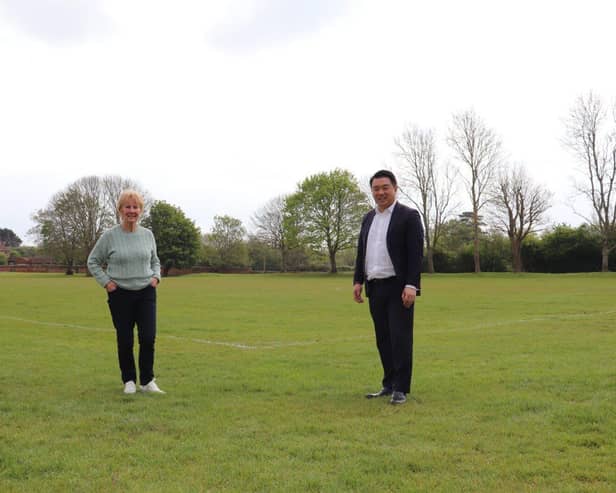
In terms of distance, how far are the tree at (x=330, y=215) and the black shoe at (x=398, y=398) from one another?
56.7 m

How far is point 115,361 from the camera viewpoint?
820 cm

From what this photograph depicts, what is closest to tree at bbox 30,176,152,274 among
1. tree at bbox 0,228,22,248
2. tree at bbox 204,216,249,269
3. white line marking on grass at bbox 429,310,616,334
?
tree at bbox 204,216,249,269

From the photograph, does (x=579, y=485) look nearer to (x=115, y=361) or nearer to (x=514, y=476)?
(x=514, y=476)

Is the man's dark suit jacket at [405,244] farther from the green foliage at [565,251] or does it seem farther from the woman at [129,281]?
the green foliage at [565,251]

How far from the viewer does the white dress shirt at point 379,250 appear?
5742 mm

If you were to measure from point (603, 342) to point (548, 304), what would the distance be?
9.82 metres

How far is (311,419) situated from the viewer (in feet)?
15.5

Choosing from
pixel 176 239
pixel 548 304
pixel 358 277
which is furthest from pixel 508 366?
pixel 176 239

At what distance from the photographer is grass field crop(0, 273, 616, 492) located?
3.38 m

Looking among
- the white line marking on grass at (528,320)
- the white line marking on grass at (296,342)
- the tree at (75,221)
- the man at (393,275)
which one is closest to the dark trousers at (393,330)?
the man at (393,275)

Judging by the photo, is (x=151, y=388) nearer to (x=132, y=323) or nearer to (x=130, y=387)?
(x=130, y=387)

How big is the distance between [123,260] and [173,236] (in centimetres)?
7001

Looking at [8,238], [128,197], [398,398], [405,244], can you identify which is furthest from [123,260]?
[8,238]

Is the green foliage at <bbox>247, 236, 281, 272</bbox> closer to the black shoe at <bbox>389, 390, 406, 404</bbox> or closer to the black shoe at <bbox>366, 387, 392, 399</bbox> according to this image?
the black shoe at <bbox>366, 387, 392, 399</bbox>
